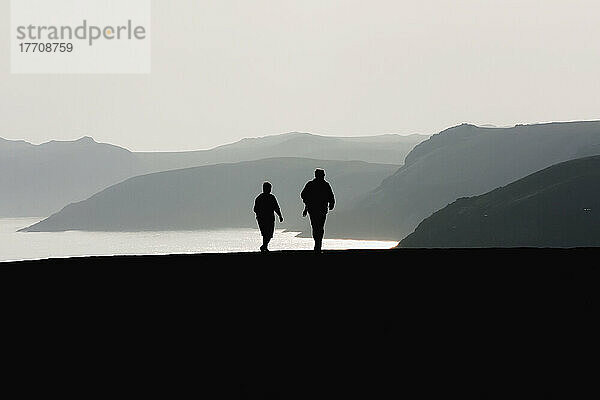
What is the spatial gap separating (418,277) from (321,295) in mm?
3388

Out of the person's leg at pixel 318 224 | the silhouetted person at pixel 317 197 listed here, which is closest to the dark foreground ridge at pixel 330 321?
the person's leg at pixel 318 224

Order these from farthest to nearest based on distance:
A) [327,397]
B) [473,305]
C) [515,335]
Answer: [473,305] < [515,335] < [327,397]

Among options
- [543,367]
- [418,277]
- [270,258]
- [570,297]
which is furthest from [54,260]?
[543,367]

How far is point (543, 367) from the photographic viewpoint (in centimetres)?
1039

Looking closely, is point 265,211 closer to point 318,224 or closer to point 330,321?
point 318,224

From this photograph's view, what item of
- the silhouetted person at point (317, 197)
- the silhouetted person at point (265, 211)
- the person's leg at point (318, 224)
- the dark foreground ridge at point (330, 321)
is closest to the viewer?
the dark foreground ridge at point (330, 321)

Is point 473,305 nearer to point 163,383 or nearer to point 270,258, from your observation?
point 163,383

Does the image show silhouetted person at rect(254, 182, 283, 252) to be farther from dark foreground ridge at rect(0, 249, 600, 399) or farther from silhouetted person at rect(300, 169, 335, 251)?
silhouetted person at rect(300, 169, 335, 251)

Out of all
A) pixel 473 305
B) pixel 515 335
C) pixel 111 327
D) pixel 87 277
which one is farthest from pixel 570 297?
pixel 87 277

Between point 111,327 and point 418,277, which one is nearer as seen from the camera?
point 111,327

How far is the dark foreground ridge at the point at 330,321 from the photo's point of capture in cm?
1002

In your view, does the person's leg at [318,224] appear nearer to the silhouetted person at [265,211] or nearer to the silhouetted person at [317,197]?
the silhouetted person at [317,197]

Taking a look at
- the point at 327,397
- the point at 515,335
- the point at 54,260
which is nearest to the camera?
the point at 327,397

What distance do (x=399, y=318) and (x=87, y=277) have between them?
8.51m
